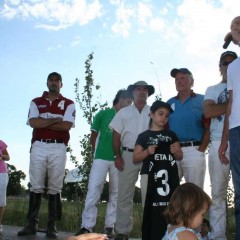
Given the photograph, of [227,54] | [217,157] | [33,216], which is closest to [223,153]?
[217,157]

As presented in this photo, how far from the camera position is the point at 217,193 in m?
5.10

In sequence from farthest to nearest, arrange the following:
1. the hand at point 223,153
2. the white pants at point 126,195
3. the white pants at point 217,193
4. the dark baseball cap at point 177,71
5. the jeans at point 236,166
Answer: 1. the white pants at point 126,195
2. the dark baseball cap at point 177,71
3. the white pants at point 217,193
4. the hand at point 223,153
5. the jeans at point 236,166

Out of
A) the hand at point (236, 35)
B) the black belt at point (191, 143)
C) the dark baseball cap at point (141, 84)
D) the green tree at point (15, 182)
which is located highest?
the green tree at point (15, 182)

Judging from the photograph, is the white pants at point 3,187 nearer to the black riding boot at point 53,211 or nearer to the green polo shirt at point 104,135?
the black riding boot at point 53,211

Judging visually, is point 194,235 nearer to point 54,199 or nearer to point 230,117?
point 230,117

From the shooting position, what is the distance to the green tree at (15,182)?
78.6m

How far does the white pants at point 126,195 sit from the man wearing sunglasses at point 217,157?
127cm

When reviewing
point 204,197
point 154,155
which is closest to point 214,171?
point 154,155

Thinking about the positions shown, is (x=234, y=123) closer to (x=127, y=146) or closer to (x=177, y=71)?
(x=177, y=71)

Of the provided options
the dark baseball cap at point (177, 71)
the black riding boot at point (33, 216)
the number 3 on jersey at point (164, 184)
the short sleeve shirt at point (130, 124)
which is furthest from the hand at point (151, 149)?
the black riding boot at point (33, 216)

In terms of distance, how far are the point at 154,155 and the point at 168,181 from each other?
0.34 m

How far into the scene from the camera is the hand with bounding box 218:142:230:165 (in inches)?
181

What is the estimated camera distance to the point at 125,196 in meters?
6.12

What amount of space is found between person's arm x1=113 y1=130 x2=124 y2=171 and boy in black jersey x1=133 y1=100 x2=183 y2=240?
880mm
